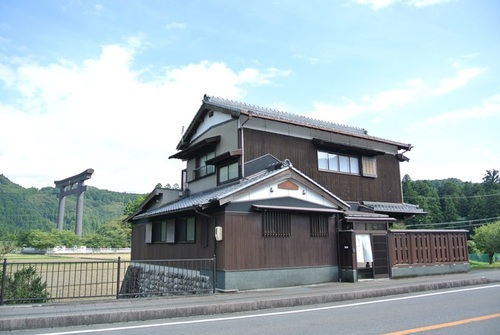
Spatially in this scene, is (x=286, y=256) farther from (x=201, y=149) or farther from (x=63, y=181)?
(x=63, y=181)

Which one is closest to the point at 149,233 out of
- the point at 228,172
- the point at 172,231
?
the point at 172,231

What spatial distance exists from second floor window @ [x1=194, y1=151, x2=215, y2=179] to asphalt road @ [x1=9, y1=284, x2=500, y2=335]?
10.2m

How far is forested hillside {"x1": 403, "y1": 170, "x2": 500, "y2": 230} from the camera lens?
213 feet

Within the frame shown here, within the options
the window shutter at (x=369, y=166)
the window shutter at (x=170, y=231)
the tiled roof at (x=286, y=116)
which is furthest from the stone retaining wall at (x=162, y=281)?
the window shutter at (x=369, y=166)

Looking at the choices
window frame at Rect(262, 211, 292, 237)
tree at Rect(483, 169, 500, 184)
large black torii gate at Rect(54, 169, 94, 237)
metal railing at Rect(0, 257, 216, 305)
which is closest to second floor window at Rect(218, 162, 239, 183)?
window frame at Rect(262, 211, 292, 237)

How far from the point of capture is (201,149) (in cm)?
1928

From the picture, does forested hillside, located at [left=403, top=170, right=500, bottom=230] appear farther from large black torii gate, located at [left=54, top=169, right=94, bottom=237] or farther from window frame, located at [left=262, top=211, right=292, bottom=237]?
window frame, located at [left=262, top=211, right=292, bottom=237]

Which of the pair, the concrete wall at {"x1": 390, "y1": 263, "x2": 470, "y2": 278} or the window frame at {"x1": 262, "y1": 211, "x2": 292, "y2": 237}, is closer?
the window frame at {"x1": 262, "y1": 211, "x2": 292, "y2": 237}

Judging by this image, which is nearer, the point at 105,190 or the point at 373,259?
the point at 373,259

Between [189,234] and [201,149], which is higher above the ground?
[201,149]

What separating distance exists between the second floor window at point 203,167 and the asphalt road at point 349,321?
1018 cm

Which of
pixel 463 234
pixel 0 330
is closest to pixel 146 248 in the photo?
pixel 0 330

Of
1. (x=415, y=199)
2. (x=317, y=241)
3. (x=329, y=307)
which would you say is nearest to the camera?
(x=329, y=307)

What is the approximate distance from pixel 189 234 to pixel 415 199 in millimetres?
64364
